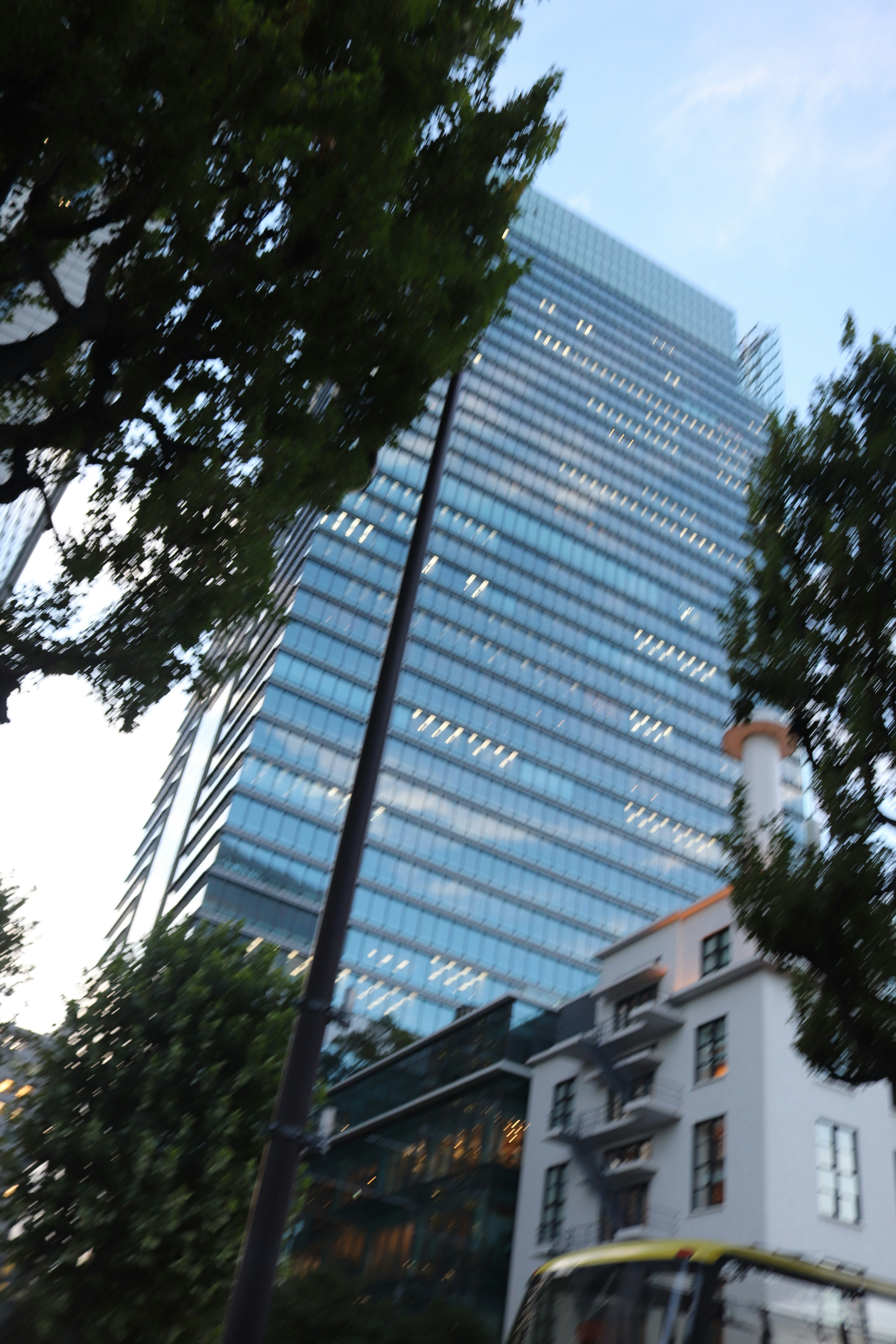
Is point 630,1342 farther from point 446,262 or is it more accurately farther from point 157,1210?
point 157,1210

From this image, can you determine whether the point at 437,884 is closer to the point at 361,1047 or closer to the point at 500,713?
the point at 361,1047

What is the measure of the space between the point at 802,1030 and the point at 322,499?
7.92 metres

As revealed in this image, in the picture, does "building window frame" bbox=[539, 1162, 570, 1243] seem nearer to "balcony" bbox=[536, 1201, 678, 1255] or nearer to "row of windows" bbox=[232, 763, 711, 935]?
"balcony" bbox=[536, 1201, 678, 1255]

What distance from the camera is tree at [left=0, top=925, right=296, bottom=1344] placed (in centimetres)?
1659

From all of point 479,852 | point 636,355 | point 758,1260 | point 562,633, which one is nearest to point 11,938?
point 758,1260

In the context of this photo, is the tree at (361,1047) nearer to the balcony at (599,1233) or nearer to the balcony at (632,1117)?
the balcony at (599,1233)

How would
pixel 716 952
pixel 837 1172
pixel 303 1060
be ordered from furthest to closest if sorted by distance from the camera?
pixel 716 952 → pixel 837 1172 → pixel 303 1060

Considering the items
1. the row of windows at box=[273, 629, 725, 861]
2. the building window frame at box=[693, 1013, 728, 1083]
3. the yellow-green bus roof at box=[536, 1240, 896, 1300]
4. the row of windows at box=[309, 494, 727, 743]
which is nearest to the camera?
the yellow-green bus roof at box=[536, 1240, 896, 1300]

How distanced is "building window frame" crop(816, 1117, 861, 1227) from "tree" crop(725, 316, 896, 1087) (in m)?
12.4

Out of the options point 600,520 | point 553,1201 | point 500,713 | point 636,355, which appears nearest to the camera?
point 553,1201

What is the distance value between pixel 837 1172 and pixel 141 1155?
1524 centimetres

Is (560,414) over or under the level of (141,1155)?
over

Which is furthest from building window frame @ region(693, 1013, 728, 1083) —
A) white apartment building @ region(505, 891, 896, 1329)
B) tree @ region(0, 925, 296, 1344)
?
tree @ region(0, 925, 296, 1344)

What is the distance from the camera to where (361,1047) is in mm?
63562
